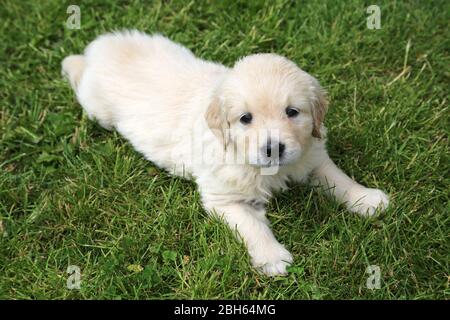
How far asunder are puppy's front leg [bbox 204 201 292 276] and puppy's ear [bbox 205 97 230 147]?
1.41 feet

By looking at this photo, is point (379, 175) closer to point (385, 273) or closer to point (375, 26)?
point (385, 273)

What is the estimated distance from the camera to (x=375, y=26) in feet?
15.8

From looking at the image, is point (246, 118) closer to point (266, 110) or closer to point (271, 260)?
point (266, 110)

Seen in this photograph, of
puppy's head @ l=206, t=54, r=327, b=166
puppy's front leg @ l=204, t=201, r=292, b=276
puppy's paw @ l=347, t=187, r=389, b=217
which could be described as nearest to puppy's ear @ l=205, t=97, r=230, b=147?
puppy's head @ l=206, t=54, r=327, b=166

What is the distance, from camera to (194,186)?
153 inches

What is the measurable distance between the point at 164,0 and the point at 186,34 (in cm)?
48

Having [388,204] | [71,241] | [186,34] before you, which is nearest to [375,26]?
[186,34]

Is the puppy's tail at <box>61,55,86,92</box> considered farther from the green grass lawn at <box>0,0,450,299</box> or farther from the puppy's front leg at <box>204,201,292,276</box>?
the puppy's front leg at <box>204,201,292,276</box>

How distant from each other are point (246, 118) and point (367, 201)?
3.08 feet

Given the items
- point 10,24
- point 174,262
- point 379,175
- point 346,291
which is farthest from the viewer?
point 10,24

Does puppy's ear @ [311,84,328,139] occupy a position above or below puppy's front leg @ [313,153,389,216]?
above

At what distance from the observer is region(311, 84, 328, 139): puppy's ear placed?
3.33m

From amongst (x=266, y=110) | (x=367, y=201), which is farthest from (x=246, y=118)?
(x=367, y=201)

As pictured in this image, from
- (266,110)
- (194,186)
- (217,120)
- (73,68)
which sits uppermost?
(266,110)
